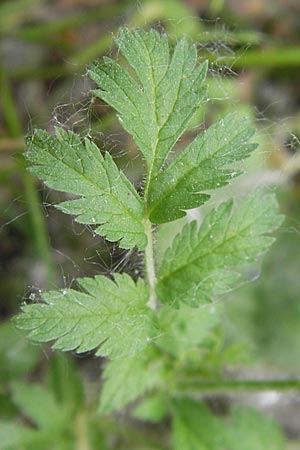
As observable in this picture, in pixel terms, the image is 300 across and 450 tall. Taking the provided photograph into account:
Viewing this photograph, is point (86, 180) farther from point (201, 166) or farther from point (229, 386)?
point (229, 386)

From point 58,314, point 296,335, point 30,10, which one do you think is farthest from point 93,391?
point 30,10

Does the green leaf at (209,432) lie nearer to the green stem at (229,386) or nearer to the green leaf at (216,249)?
the green stem at (229,386)

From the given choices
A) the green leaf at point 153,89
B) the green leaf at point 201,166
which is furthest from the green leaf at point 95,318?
the green leaf at point 153,89

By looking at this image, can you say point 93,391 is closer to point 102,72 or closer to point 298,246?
point 298,246

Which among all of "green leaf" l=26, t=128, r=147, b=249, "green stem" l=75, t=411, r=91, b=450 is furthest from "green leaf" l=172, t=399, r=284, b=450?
"green leaf" l=26, t=128, r=147, b=249

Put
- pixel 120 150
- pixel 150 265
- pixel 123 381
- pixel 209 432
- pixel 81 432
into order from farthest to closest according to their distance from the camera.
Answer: pixel 120 150
pixel 81 432
pixel 209 432
pixel 123 381
pixel 150 265

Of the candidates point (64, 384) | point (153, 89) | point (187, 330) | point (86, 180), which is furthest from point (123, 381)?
point (153, 89)
